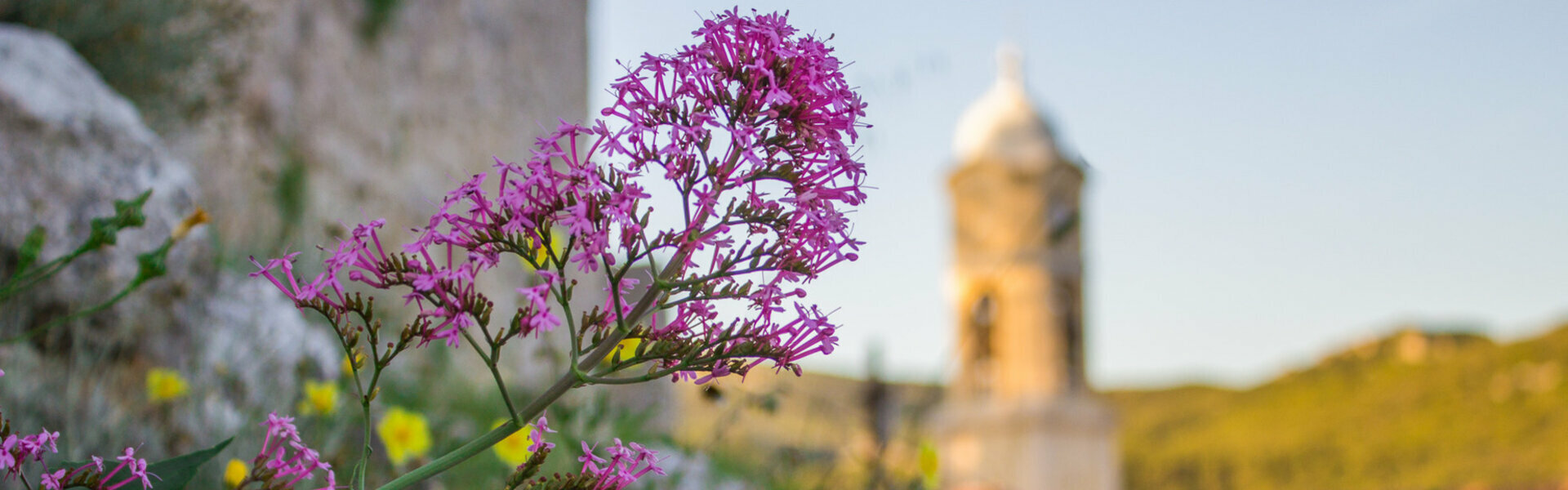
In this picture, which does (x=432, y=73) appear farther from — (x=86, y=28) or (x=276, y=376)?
(x=276, y=376)

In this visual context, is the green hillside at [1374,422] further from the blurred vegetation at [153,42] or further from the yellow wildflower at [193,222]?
the yellow wildflower at [193,222]

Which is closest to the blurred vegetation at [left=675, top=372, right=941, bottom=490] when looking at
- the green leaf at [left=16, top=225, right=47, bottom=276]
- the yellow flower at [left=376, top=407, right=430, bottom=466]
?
the yellow flower at [left=376, top=407, right=430, bottom=466]

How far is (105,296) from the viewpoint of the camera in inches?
108

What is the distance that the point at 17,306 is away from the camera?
8.67 feet

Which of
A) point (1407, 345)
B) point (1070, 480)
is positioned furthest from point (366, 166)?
point (1407, 345)

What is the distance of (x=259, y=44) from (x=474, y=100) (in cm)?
175

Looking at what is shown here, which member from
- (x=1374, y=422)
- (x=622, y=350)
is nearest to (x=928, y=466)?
(x=622, y=350)

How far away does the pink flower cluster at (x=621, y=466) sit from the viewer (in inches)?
35.6

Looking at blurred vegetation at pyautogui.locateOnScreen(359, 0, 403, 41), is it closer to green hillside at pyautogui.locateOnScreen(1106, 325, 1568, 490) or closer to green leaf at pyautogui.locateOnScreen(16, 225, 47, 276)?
green leaf at pyautogui.locateOnScreen(16, 225, 47, 276)

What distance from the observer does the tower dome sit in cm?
1160

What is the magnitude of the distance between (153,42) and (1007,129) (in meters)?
9.26

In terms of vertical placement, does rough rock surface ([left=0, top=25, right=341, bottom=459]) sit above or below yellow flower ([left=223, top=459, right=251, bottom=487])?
above

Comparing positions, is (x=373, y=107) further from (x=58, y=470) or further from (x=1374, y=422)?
(x=1374, y=422)

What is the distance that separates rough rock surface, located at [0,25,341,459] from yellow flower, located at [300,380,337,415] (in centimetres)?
11
